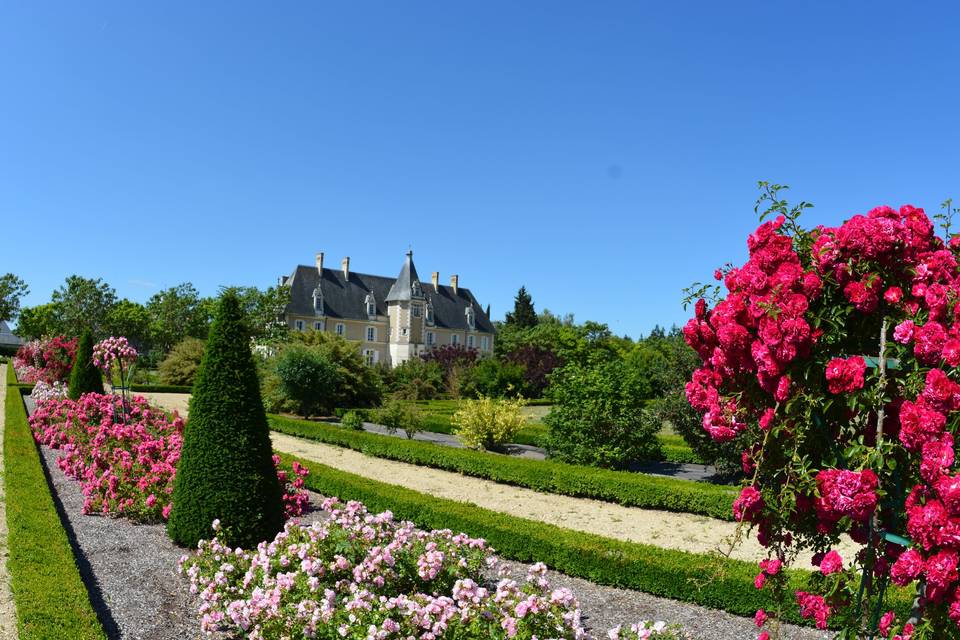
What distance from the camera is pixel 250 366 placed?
7070 mm

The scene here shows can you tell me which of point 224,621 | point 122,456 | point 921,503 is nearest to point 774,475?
point 921,503

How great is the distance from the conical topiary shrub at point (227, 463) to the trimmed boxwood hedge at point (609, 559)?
82.6 inches

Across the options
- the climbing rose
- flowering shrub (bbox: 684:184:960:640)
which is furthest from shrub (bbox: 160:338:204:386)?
the climbing rose

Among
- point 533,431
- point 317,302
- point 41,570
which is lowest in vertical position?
point 41,570

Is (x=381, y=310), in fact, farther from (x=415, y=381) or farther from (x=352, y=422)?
(x=352, y=422)

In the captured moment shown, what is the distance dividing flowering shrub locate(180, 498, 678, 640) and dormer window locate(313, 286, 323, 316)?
41.5m

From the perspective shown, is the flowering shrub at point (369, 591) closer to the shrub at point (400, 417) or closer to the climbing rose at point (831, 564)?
the climbing rose at point (831, 564)

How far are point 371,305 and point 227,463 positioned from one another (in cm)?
4377

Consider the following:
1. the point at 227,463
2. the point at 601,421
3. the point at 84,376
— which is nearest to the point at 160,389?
the point at 84,376

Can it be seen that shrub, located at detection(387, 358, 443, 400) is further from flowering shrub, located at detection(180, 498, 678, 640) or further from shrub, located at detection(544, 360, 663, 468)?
flowering shrub, located at detection(180, 498, 678, 640)

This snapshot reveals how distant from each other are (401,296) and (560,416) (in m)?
36.6

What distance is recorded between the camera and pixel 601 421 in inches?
507

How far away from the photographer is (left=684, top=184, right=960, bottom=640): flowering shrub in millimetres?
2568

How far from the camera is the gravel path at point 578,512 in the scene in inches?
325
